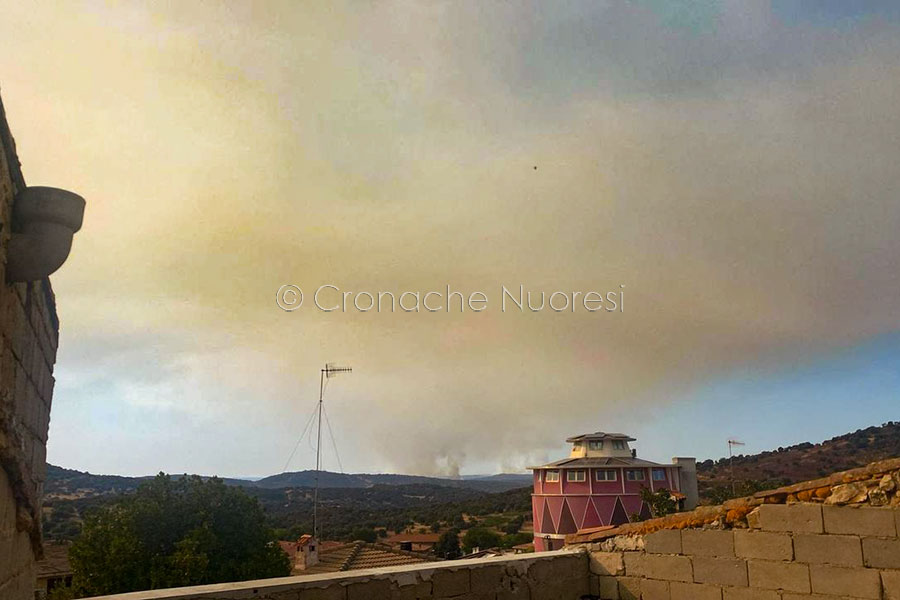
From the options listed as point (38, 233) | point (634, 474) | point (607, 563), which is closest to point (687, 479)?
point (634, 474)

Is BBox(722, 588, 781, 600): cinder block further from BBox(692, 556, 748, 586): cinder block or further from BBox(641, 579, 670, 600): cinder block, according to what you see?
BBox(641, 579, 670, 600): cinder block

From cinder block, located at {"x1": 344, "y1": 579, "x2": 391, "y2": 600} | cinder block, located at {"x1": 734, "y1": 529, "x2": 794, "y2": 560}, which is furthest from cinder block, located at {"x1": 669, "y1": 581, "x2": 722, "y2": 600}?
cinder block, located at {"x1": 344, "y1": 579, "x2": 391, "y2": 600}

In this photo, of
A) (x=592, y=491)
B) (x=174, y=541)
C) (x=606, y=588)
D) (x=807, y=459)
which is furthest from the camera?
(x=807, y=459)

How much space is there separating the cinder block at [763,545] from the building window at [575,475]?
3420 cm

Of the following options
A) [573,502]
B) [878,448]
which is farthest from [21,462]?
[878,448]

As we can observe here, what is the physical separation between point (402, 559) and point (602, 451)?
2086 cm

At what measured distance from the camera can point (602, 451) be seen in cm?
4272

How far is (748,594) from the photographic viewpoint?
575 centimetres

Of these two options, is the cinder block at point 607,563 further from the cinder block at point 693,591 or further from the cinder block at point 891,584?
the cinder block at point 891,584

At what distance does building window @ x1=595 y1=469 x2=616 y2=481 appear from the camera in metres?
38.4

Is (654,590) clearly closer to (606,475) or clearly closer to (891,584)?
(891,584)

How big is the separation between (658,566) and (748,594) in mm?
874

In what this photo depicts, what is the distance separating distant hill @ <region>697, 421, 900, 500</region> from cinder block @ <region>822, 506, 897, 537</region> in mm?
46513

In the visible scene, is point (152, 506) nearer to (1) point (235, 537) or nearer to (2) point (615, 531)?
(1) point (235, 537)
